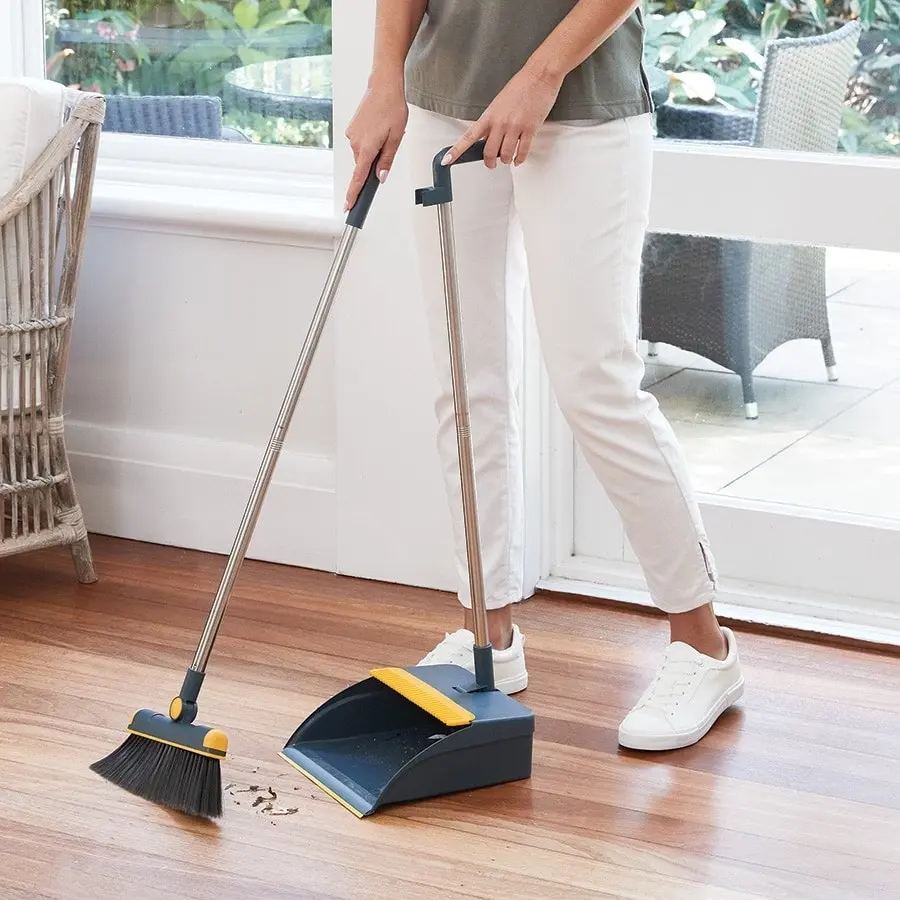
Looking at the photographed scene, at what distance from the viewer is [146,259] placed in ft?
9.16

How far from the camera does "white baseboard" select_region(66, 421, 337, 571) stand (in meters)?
2.71

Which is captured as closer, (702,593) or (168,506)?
(702,593)

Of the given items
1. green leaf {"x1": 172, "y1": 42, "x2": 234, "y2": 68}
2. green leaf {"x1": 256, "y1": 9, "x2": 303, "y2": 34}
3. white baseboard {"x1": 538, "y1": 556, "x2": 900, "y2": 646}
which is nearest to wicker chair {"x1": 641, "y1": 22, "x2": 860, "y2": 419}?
white baseboard {"x1": 538, "y1": 556, "x2": 900, "y2": 646}

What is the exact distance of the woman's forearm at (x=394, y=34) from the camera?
78.9 inches

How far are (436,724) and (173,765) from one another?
34 centimetres

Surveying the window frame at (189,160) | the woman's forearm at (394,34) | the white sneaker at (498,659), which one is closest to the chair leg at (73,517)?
A: the window frame at (189,160)

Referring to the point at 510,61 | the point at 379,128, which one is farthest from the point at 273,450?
the point at 510,61

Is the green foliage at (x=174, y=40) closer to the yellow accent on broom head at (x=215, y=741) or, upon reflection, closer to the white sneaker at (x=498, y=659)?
the white sneaker at (x=498, y=659)

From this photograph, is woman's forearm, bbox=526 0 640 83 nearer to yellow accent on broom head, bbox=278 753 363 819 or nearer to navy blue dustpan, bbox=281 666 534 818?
navy blue dustpan, bbox=281 666 534 818

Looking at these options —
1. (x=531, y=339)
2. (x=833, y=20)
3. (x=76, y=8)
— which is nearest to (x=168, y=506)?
(x=531, y=339)

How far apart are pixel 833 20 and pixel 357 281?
0.86 metres

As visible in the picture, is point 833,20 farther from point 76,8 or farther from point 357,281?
point 76,8

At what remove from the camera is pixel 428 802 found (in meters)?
1.87

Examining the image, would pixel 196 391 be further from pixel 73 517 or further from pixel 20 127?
pixel 20 127
